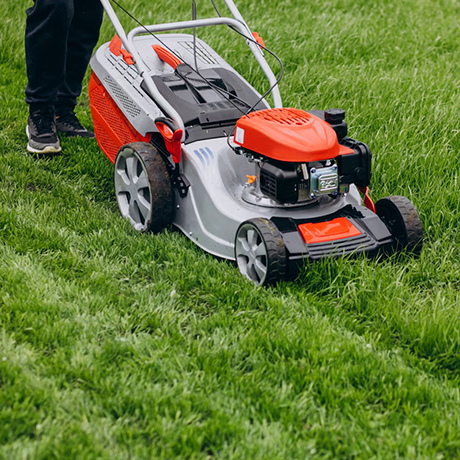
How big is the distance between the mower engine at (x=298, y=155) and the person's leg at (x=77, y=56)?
1613 mm

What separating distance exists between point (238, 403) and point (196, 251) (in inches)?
40.8

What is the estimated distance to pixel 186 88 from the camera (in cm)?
330

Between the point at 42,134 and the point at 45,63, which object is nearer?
the point at 45,63

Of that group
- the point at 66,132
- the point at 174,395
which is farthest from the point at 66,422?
the point at 66,132

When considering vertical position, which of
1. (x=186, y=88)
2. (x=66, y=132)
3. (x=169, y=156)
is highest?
(x=186, y=88)

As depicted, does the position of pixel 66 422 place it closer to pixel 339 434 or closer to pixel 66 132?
pixel 339 434

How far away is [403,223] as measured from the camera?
2734 millimetres

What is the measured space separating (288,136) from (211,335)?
843 millimetres

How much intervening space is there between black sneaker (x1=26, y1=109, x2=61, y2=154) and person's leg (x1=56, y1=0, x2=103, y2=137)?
0.28 meters

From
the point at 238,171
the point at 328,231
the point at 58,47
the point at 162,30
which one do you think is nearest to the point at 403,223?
the point at 328,231

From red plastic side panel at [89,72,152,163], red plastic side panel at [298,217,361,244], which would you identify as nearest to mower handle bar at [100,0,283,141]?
red plastic side panel at [89,72,152,163]

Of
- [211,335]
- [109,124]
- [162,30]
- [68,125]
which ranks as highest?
[162,30]

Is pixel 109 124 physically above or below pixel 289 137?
below

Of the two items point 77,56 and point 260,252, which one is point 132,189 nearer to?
point 260,252
